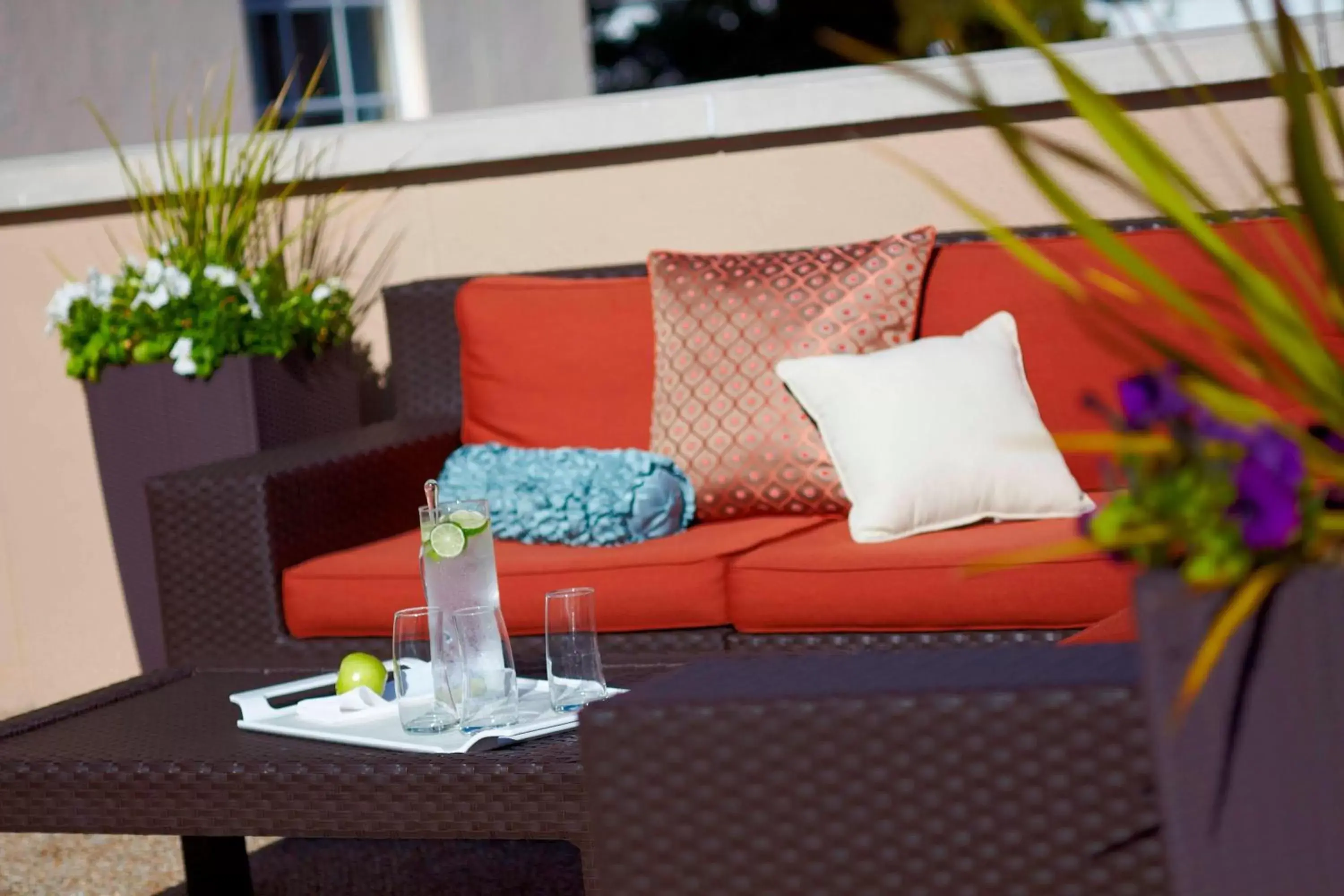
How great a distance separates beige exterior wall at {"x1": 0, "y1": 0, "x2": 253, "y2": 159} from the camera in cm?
538

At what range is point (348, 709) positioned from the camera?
2.23 m

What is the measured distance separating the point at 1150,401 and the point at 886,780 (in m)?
0.52

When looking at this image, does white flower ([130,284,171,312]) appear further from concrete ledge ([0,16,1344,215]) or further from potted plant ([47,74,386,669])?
concrete ledge ([0,16,1344,215])

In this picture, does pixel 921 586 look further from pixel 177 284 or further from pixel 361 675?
pixel 177 284

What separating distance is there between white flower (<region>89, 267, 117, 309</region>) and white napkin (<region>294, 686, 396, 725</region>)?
1608 mm

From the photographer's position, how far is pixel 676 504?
305 cm

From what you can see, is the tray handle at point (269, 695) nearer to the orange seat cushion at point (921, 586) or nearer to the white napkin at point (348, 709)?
the white napkin at point (348, 709)

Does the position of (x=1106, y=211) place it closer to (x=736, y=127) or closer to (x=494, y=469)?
(x=736, y=127)

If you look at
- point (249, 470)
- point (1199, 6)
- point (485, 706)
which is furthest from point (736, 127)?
point (1199, 6)

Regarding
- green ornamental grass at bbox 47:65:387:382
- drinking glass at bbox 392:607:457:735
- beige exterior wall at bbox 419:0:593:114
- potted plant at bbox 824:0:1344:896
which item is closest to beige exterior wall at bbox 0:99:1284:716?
green ornamental grass at bbox 47:65:387:382

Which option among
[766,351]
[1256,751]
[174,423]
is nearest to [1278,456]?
[1256,751]

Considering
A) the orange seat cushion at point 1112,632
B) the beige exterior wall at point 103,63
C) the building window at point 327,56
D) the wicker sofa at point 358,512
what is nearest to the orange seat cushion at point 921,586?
the wicker sofa at point 358,512

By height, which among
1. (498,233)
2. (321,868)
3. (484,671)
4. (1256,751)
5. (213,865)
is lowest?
(321,868)

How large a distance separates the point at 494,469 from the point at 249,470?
0.46m
